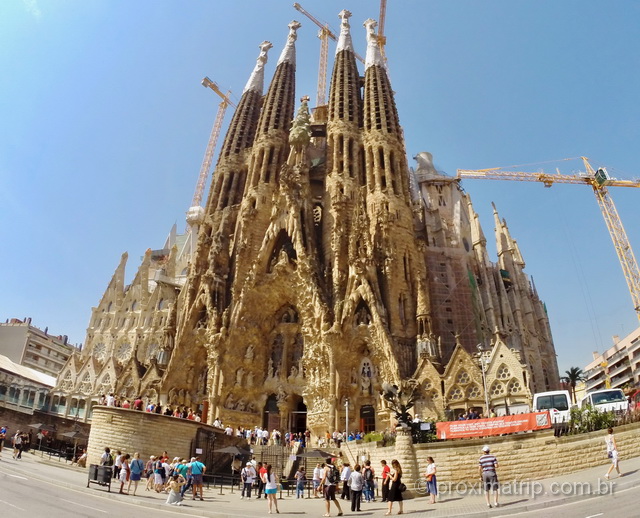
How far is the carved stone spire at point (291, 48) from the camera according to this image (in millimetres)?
57281

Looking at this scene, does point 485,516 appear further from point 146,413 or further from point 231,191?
point 231,191

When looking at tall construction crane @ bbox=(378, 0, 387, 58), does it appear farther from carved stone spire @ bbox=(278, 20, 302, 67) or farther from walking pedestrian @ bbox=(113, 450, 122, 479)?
walking pedestrian @ bbox=(113, 450, 122, 479)

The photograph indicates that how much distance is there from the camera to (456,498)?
12906 mm

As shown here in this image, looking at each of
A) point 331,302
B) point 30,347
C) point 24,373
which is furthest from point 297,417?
point 30,347

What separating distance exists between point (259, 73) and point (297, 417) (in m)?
44.4

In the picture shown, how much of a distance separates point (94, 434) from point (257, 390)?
1503cm

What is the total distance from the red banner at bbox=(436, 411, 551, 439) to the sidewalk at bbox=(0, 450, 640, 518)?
1730 millimetres

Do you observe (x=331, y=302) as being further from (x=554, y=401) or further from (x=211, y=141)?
(x=211, y=141)

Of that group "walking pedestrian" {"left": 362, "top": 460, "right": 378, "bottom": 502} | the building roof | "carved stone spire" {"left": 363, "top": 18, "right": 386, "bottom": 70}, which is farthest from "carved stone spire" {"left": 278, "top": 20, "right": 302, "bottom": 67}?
"walking pedestrian" {"left": 362, "top": 460, "right": 378, "bottom": 502}

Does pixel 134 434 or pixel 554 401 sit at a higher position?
pixel 554 401

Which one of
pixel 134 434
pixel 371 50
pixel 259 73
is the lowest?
pixel 134 434

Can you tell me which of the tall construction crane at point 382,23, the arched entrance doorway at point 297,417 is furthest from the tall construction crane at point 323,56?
the arched entrance doorway at point 297,417

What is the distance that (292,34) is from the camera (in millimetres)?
60906

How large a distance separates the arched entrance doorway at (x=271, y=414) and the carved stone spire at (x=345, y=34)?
40.6 metres
